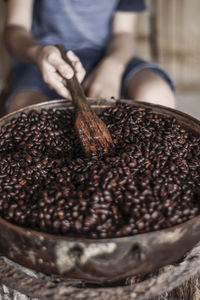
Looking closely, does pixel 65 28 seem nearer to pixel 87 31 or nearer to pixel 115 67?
pixel 87 31

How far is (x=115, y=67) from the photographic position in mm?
1961

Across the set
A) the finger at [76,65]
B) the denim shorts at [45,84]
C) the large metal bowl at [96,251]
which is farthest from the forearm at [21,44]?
the large metal bowl at [96,251]

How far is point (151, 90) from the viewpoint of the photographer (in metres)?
1.78

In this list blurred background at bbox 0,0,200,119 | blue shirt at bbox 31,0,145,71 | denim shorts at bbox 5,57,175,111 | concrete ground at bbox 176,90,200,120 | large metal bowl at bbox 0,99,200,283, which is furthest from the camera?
concrete ground at bbox 176,90,200,120

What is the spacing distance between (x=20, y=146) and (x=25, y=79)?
794mm

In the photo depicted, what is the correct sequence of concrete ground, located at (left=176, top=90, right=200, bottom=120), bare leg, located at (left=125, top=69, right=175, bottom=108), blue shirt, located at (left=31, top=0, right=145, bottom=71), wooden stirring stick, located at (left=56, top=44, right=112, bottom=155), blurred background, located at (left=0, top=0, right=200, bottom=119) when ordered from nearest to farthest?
wooden stirring stick, located at (left=56, top=44, right=112, bottom=155)
bare leg, located at (left=125, top=69, right=175, bottom=108)
blue shirt, located at (left=31, top=0, right=145, bottom=71)
blurred background, located at (left=0, top=0, right=200, bottom=119)
concrete ground, located at (left=176, top=90, right=200, bottom=120)

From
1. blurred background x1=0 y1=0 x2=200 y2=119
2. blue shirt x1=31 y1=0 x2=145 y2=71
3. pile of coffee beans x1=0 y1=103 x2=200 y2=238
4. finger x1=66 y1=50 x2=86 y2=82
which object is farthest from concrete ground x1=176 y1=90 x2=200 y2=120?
pile of coffee beans x1=0 y1=103 x2=200 y2=238

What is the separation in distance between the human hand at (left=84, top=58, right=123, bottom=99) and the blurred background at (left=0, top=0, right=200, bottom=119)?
4.81 feet

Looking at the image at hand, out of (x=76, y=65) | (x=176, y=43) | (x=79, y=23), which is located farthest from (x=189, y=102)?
(x=76, y=65)

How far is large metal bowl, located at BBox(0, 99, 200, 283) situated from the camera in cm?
91

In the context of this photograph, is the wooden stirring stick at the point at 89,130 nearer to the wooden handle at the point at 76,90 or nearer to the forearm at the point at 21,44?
the wooden handle at the point at 76,90

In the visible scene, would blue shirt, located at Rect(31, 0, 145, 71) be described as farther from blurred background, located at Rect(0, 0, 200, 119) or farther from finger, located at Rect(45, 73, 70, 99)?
blurred background, located at Rect(0, 0, 200, 119)

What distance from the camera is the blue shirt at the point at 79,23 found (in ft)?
7.29

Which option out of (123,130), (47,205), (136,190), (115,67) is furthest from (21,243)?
(115,67)
